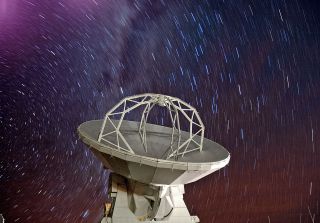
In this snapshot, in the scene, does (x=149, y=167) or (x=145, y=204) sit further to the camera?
(x=145, y=204)

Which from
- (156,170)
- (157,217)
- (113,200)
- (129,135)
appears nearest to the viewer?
(156,170)

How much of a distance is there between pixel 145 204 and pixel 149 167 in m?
A: 2.52

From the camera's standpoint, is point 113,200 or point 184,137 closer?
point 113,200

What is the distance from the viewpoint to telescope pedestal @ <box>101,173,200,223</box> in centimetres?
1269

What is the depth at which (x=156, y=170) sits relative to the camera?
11281 millimetres

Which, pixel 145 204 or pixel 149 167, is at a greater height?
pixel 149 167

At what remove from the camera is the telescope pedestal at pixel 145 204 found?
1269 centimetres

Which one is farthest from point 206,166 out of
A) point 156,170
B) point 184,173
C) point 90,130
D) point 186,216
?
point 90,130

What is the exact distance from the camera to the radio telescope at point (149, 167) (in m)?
11.3

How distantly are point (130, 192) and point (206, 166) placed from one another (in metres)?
3.27

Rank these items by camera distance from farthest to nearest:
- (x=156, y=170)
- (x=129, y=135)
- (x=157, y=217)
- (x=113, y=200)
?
1. (x=129, y=135)
2. (x=113, y=200)
3. (x=157, y=217)
4. (x=156, y=170)

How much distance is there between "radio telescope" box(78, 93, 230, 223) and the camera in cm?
1134

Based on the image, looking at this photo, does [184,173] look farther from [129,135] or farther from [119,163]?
[129,135]

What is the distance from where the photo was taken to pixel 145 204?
43.4 feet
